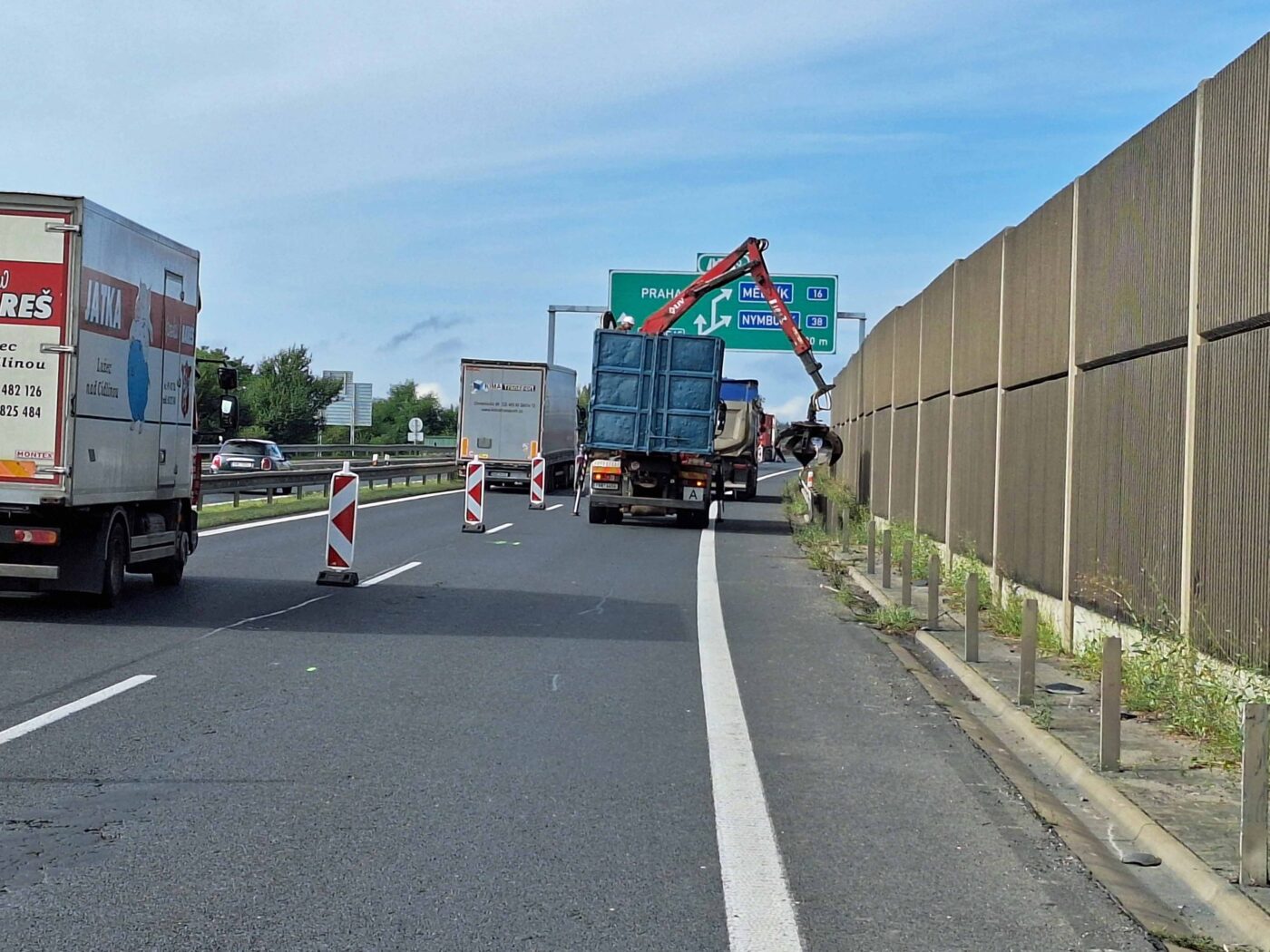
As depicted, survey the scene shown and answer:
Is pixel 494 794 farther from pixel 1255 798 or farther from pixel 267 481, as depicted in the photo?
pixel 267 481

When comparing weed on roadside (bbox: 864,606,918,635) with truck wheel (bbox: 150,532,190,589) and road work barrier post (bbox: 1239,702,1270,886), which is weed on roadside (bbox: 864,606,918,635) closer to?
truck wheel (bbox: 150,532,190,589)

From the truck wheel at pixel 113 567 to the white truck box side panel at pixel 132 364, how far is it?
38cm

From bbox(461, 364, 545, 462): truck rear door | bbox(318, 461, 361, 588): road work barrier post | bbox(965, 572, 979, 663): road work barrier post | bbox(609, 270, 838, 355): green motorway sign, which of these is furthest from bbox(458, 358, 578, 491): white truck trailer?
bbox(965, 572, 979, 663): road work barrier post

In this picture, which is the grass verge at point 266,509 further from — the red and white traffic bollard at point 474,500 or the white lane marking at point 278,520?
the red and white traffic bollard at point 474,500

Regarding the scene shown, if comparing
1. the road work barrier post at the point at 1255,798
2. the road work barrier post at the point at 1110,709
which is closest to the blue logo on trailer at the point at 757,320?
the road work barrier post at the point at 1110,709

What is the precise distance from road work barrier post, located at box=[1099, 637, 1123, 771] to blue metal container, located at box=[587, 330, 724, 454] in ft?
69.3

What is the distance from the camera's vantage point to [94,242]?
12477 mm

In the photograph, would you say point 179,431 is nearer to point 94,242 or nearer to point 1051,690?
point 94,242

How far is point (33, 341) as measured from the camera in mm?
12141

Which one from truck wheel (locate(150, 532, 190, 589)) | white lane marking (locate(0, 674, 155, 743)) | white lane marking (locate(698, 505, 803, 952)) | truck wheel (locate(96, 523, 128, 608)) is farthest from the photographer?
truck wheel (locate(150, 532, 190, 589))

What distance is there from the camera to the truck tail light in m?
12.5

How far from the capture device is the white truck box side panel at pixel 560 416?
141ft

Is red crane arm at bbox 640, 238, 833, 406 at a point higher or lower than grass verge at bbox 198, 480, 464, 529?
higher

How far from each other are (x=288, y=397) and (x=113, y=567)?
258 ft
